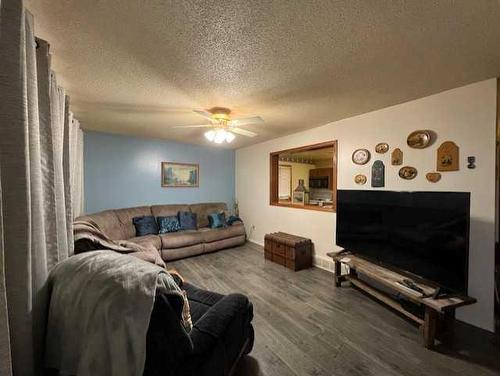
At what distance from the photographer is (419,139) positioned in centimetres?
242

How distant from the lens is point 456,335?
198cm

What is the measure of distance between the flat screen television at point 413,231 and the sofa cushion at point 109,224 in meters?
3.65

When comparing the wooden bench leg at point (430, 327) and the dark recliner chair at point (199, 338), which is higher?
the dark recliner chair at point (199, 338)

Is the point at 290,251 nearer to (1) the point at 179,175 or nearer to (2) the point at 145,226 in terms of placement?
(2) the point at 145,226

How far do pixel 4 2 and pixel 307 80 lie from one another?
1.93 meters

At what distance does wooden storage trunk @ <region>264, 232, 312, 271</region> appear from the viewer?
3.45 meters

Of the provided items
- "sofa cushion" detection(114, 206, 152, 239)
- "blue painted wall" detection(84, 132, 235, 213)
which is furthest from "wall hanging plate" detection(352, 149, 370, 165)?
"sofa cushion" detection(114, 206, 152, 239)

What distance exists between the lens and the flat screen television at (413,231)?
1782mm

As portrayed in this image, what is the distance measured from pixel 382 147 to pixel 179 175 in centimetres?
401

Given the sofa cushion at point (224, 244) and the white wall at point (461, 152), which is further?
the sofa cushion at point (224, 244)

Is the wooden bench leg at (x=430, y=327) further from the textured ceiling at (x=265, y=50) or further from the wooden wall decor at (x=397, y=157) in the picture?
the textured ceiling at (x=265, y=50)

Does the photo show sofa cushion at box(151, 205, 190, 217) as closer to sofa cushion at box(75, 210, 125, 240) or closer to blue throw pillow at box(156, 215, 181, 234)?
blue throw pillow at box(156, 215, 181, 234)

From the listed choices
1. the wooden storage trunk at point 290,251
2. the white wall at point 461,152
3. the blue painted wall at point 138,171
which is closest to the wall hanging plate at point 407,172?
the white wall at point 461,152

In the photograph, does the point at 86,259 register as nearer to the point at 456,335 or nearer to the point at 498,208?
the point at 456,335
